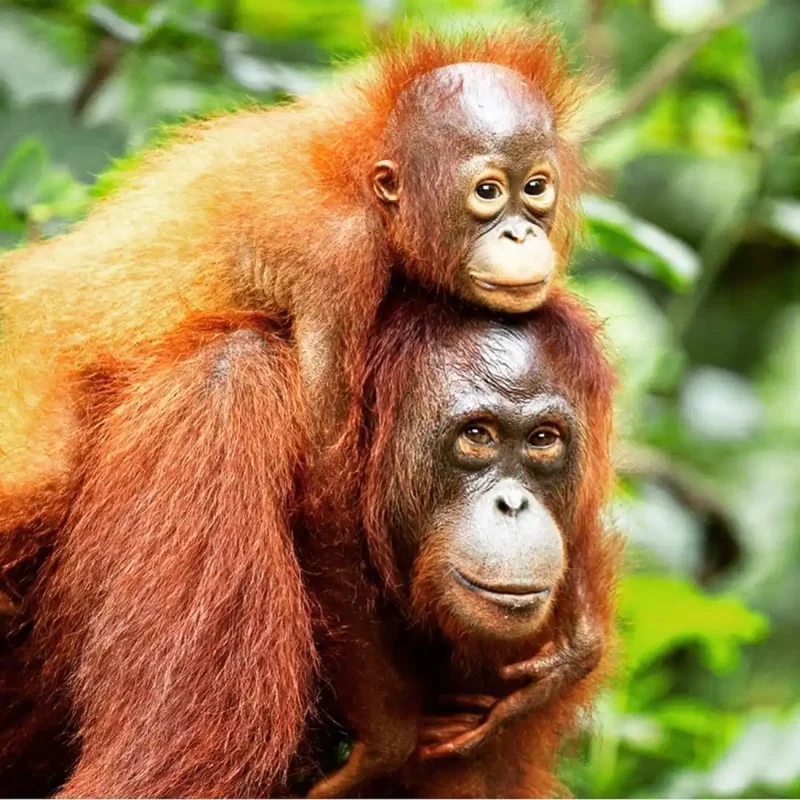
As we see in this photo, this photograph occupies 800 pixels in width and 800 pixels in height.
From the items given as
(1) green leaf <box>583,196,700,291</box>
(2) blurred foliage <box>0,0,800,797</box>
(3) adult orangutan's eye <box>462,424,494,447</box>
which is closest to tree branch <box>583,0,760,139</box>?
(2) blurred foliage <box>0,0,800,797</box>

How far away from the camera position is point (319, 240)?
2971mm

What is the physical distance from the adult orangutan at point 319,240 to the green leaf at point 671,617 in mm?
1616

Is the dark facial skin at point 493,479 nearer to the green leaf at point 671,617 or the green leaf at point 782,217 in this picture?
the green leaf at point 671,617

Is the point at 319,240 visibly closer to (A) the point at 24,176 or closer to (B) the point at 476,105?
(B) the point at 476,105

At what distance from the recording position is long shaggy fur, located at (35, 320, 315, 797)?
2.88 meters

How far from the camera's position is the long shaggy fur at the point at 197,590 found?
9.44ft

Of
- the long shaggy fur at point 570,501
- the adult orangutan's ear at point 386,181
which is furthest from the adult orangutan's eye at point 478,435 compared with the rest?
the adult orangutan's ear at point 386,181

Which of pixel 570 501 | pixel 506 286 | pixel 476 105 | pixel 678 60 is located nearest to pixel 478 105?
pixel 476 105

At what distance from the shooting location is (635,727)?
482 cm

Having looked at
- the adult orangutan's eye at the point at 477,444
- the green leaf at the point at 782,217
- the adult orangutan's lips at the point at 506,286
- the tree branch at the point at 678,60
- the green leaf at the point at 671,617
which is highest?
the tree branch at the point at 678,60

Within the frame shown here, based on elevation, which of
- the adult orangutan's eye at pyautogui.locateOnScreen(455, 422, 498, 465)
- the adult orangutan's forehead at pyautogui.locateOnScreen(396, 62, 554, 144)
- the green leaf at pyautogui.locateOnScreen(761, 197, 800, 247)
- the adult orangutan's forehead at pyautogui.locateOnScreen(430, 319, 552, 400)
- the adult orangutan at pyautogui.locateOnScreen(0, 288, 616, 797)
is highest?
the adult orangutan's forehead at pyautogui.locateOnScreen(396, 62, 554, 144)

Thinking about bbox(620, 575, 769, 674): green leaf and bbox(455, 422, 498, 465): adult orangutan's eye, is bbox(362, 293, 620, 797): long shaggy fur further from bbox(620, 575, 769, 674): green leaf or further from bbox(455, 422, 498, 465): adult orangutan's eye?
bbox(620, 575, 769, 674): green leaf

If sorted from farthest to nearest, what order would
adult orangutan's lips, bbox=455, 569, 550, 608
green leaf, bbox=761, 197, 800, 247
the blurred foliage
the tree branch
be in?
green leaf, bbox=761, 197, 800, 247 → the tree branch → the blurred foliage → adult orangutan's lips, bbox=455, 569, 550, 608

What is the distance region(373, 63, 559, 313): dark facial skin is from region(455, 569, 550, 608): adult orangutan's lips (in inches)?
22.6
